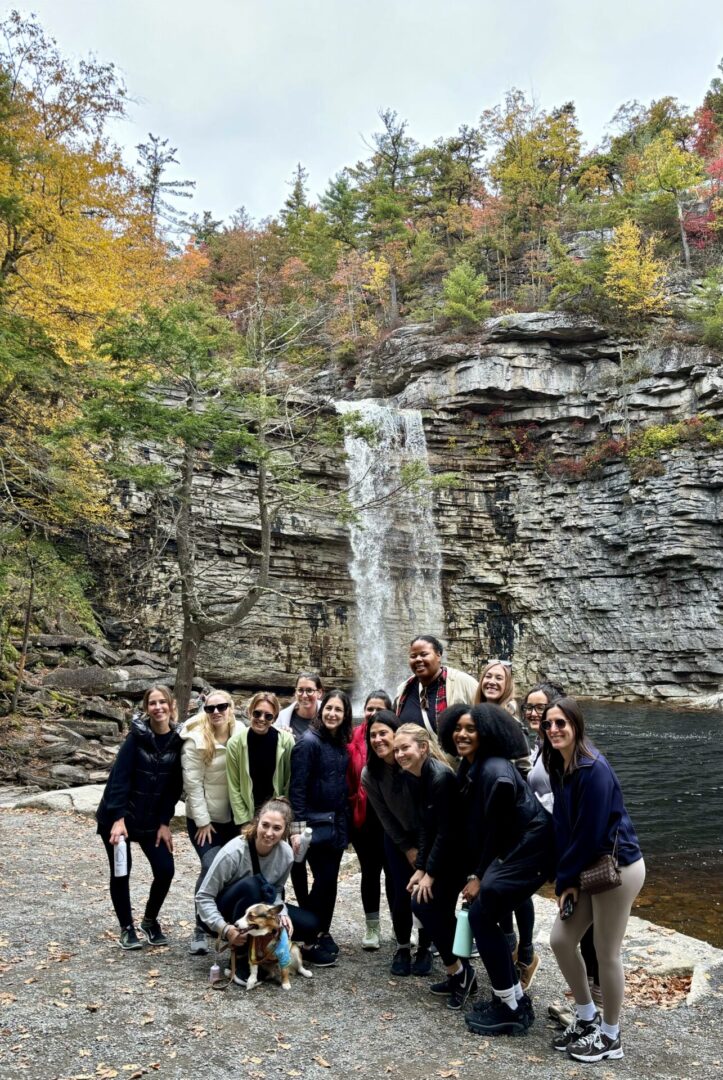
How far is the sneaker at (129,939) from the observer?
4.79 metres

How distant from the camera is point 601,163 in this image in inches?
1499

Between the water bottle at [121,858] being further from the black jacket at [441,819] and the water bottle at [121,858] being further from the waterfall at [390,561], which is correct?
the waterfall at [390,561]

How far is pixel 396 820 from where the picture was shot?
447 centimetres

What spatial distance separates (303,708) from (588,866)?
7.69 ft

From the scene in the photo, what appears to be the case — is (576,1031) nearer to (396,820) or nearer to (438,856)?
(438,856)

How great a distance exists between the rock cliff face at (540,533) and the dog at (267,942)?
18.5 meters

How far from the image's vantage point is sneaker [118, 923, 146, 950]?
15.7 ft

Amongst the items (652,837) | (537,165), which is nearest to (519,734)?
(652,837)

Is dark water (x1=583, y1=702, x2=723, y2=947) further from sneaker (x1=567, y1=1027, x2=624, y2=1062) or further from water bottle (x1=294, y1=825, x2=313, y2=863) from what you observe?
water bottle (x1=294, y1=825, x2=313, y2=863)

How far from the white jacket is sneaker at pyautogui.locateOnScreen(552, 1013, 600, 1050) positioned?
7.64 ft

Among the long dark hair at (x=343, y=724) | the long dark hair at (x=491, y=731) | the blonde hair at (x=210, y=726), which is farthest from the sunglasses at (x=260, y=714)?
the long dark hair at (x=491, y=731)

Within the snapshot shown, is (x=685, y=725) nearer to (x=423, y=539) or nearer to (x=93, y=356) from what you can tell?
(x=423, y=539)

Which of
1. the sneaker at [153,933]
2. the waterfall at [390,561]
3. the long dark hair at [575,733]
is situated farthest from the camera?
the waterfall at [390,561]

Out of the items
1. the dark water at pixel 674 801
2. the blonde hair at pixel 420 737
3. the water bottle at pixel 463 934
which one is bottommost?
the dark water at pixel 674 801
